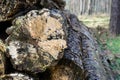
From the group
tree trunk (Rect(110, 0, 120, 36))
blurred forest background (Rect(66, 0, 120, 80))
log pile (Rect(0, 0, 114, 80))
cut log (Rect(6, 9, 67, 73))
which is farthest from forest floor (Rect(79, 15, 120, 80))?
cut log (Rect(6, 9, 67, 73))

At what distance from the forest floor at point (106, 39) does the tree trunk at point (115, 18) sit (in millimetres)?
180

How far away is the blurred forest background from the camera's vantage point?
26.2 ft

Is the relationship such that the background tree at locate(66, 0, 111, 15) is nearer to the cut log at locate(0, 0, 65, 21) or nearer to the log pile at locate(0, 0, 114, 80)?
the cut log at locate(0, 0, 65, 21)

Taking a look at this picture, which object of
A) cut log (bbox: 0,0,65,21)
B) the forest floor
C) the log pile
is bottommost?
the forest floor

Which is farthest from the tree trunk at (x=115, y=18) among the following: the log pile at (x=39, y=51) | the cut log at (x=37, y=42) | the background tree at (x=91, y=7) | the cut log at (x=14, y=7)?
the cut log at (x=37, y=42)

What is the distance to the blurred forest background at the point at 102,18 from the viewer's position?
798cm

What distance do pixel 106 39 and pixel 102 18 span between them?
2880 mm

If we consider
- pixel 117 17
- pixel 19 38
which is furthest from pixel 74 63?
pixel 117 17

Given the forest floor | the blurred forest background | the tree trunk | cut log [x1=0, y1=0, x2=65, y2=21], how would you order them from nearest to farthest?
cut log [x1=0, y1=0, x2=65, y2=21], the forest floor, the blurred forest background, the tree trunk

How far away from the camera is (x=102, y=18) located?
444 inches

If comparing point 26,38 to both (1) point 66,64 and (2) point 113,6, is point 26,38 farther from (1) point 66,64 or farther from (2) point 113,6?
(2) point 113,6

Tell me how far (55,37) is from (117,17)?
6135 mm

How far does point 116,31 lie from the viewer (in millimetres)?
9070

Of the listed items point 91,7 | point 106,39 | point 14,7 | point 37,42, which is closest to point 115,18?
point 106,39
